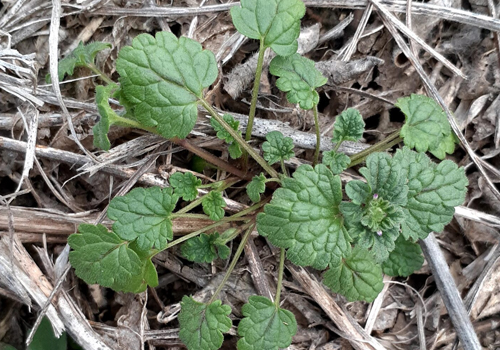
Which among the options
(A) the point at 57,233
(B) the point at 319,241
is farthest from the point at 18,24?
(B) the point at 319,241

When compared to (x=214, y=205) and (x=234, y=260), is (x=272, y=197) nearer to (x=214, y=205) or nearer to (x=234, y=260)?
(x=214, y=205)

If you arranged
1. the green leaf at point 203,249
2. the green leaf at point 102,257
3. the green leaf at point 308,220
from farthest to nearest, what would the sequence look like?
the green leaf at point 203,249
the green leaf at point 102,257
the green leaf at point 308,220

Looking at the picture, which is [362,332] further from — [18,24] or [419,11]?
[18,24]

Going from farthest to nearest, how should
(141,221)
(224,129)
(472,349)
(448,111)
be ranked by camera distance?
(448,111) → (472,349) → (224,129) → (141,221)

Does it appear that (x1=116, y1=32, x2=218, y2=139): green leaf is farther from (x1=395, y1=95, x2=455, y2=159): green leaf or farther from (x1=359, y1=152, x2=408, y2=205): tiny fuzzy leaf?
(x1=395, y1=95, x2=455, y2=159): green leaf

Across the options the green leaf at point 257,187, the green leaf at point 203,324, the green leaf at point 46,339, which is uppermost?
the green leaf at point 257,187

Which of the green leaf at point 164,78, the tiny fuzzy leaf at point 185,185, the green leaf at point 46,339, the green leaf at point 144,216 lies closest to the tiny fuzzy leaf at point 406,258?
the tiny fuzzy leaf at point 185,185

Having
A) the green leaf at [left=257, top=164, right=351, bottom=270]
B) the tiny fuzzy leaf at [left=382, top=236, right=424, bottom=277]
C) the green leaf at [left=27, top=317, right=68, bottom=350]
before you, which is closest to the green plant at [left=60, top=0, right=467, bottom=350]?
the green leaf at [left=257, top=164, right=351, bottom=270]

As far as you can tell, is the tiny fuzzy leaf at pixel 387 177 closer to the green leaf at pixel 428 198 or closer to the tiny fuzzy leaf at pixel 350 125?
the green leaf at pixel 428 198
